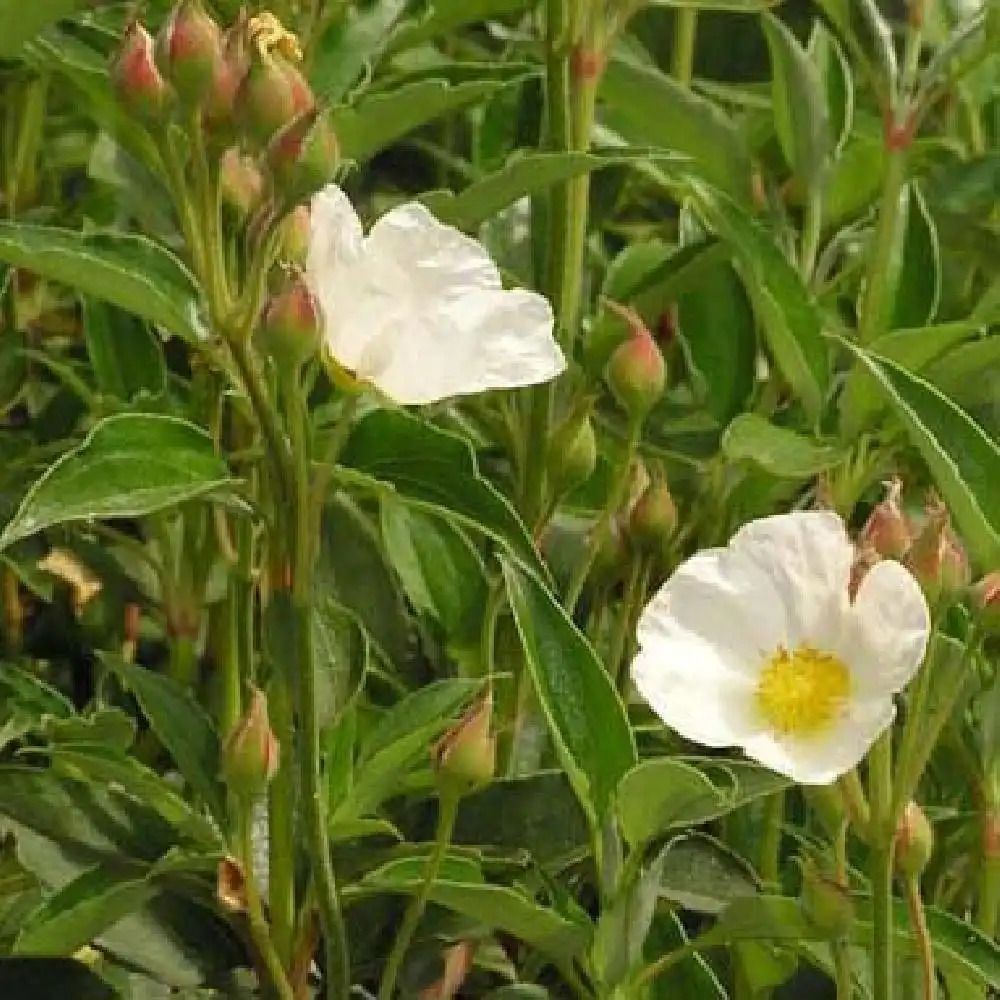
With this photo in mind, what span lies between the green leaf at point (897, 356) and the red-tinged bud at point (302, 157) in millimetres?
347

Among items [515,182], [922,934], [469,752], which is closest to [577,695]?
[469,752]

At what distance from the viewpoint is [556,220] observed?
1.11m

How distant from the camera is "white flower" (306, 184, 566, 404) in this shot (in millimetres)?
819

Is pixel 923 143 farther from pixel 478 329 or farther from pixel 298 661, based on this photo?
pixel 298 661

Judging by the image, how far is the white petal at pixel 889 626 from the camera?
30.6 inches

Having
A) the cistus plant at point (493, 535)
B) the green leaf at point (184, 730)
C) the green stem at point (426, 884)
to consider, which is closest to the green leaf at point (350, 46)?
the cistus plant at point (493, 535)

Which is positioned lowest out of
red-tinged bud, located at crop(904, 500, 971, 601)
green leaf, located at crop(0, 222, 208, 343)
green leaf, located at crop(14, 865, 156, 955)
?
green leaf, located at crop(14, 865, 156, 955)

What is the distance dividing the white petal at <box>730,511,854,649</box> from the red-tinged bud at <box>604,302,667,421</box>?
0.19 m

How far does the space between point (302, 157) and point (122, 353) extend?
1.58 feet

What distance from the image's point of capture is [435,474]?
2.87ft

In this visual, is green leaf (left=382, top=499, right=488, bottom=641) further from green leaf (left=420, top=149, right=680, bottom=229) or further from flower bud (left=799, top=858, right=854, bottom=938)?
flower bud (left=799, top=858, right=854, bottom=938)

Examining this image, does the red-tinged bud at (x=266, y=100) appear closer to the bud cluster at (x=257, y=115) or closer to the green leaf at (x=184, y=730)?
the bud cluster at (x=257, y=115)

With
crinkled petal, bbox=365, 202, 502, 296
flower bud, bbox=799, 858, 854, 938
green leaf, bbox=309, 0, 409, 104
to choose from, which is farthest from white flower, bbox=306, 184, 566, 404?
green leaf, bbox=309, 0, 409, 104

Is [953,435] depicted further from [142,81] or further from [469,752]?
[142,81]
